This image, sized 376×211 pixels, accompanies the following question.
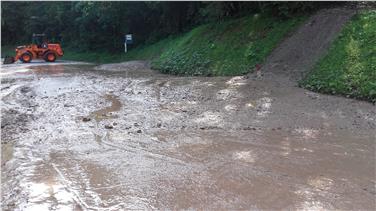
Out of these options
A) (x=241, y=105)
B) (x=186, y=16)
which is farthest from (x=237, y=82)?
(x=186, y=16)

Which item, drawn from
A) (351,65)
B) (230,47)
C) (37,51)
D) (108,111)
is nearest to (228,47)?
(230,47)

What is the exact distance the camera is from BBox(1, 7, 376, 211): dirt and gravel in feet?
19.3

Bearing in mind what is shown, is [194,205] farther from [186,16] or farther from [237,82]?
[186,16]

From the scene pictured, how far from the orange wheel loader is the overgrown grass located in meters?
14.1

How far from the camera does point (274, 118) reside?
10.4 metres

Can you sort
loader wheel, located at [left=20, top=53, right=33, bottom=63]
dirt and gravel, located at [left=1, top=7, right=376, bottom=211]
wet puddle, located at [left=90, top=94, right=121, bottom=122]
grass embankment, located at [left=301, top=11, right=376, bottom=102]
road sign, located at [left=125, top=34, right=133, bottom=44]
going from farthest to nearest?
road sign, located at [left=125, top=34, right=133, bottom=44] < loader wheel, located at [left=20, top=53, right=33, bottom=63] < grass embankment, located at [left=301, top=11, right=376, bottom=102] < wet puddle, located at [left=90, top=94, right=121, bottom=122] < dirt and gravel, located at [left=1, top=7, right=376, bottom=211]

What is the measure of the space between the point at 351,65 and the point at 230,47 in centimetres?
720

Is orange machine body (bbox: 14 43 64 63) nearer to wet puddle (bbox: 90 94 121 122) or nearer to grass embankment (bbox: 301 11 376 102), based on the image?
wet puddle (bbox: 90 94 121 122)

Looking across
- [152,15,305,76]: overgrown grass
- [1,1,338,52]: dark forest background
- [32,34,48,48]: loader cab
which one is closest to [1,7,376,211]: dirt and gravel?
[152,15,305,76]: overgrown grass

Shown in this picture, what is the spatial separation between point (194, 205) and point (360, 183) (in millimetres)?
2498

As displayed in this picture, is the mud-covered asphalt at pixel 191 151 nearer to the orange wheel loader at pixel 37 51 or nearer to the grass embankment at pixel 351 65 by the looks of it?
the grass embankment at pixel 351 65

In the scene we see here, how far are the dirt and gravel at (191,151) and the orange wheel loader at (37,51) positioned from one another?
814 inches

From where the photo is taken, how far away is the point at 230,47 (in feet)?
64.5

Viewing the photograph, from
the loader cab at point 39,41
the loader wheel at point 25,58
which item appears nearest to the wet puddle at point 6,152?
the loader wheel at point 25,58
